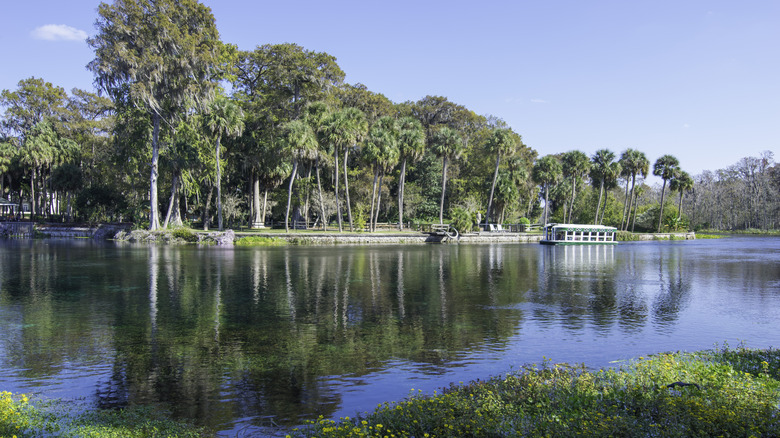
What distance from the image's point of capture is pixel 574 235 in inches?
2815

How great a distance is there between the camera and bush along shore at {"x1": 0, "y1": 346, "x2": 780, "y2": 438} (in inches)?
308

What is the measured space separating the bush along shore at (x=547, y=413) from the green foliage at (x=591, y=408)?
0.02m

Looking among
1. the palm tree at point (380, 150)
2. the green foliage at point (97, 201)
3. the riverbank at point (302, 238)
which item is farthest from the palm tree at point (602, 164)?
the green foliage at point (97, 201)

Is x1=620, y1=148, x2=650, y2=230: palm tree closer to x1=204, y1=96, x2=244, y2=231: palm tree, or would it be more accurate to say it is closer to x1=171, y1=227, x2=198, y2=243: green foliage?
x1=204, y1=96, x2=244, y2=231: palm tree

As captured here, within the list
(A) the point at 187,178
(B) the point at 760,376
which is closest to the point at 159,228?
(A) the point at 187,178

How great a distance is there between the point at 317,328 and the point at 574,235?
197 feet

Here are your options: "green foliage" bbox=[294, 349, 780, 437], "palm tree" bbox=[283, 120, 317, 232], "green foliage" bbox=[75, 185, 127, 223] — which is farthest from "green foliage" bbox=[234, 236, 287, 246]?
"green foliage" bbox=[294, 349, 780, 437]

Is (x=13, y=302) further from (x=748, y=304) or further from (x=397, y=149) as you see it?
(x=397, y=149)

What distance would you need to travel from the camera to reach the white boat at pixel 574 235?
70750 millimetres

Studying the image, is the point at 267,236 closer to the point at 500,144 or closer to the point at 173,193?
the point at 173,193

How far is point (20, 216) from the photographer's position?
3221 inches

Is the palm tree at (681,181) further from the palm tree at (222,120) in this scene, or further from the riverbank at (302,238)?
the palm tree at (222,120)

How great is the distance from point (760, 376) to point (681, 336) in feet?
21.1

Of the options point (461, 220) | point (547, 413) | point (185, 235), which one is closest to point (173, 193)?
point (185, 235)
